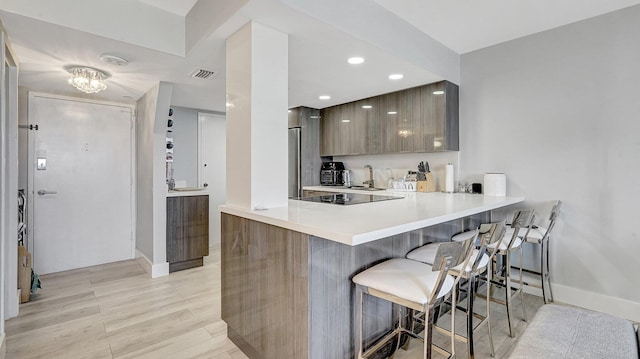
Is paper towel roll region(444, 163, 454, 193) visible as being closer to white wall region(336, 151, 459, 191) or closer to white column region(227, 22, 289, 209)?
white wall region(336, 151, 459, 191)

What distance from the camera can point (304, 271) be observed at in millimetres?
1521

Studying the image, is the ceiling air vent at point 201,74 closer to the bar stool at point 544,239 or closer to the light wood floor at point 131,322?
the light wood floor at point 131,322

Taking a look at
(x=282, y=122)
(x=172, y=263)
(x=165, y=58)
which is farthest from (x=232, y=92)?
(x=172, y=263)

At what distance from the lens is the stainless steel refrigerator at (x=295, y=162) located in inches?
188

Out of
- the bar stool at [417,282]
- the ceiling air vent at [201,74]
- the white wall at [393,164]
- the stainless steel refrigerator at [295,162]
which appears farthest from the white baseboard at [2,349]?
the white wall at [393,164]

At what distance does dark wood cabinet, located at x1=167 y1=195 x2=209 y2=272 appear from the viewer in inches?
145

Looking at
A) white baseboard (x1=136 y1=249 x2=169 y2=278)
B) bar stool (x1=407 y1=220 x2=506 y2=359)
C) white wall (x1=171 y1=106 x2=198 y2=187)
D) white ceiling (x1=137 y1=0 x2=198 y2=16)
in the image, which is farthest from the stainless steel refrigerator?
bar stool (x1=407 y1=220 x2=506 y2=359)

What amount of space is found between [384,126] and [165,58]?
2.61 m

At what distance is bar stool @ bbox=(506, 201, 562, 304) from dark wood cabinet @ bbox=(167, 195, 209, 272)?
344cm

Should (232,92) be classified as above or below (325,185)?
above

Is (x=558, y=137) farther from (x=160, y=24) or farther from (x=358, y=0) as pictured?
(x=160, y=24)

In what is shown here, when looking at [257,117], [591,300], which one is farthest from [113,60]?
[591,300]

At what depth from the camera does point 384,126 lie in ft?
13.0

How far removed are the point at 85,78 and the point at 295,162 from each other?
281 centimetres
